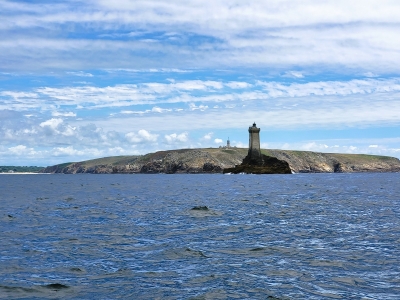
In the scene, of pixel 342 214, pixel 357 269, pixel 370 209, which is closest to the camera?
pixel 357 269

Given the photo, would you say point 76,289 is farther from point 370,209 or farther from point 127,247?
point 370,209

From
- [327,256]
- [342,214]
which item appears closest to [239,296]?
[327,256]

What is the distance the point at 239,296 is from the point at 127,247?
10.6 metres

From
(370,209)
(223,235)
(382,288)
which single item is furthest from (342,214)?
(382,288)

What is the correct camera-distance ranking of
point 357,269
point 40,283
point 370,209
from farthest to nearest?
point 370,209, point 357,269, point 40,283

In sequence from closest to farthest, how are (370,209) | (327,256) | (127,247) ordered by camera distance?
(327,256) → (127,247) → (370,209)

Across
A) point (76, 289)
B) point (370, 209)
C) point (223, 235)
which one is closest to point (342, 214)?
point (370, 209)

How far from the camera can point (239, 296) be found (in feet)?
56.0

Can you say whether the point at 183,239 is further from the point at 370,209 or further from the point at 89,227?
the point at 370,209

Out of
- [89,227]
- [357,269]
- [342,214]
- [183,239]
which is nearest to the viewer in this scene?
[357,269]

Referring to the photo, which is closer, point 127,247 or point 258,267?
point 258,267

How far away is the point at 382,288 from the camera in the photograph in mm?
18000

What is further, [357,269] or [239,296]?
[357,269]

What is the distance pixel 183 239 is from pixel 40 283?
1124 cm
